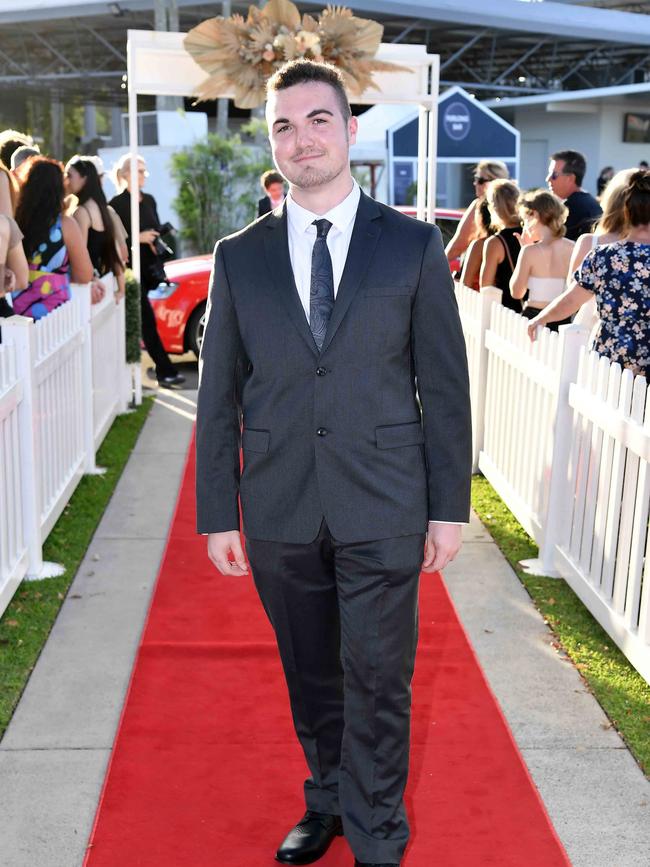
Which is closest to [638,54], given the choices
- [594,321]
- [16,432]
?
[594,321]

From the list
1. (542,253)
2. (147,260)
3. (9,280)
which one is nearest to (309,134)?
(9,280)

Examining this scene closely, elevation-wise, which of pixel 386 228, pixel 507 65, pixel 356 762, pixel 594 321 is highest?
pixel 507 65

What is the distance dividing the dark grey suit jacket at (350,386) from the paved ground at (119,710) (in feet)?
3.88

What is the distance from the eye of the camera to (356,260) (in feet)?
8.45

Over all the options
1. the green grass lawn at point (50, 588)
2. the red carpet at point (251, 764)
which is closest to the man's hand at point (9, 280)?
the green grass lawn at point (50, 588)

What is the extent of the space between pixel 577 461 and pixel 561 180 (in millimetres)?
3674

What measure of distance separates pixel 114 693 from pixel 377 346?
213 cm

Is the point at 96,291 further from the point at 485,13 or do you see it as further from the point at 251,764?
the point at 485,13

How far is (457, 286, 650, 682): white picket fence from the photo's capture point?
4223mm

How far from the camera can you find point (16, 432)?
4.97 metres

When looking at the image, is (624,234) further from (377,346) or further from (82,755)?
(82,755)

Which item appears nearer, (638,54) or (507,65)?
(638,54)

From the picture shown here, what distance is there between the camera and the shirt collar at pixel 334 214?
2.62 meters

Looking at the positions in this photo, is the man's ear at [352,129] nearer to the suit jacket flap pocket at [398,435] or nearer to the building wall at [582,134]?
the suit jacket flap pocket at [398,435]
